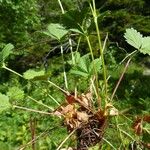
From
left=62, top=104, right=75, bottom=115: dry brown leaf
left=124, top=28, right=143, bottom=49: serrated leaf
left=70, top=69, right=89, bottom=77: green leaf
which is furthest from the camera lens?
left=124, top=28, right=143, bottom=49: serrated leaf

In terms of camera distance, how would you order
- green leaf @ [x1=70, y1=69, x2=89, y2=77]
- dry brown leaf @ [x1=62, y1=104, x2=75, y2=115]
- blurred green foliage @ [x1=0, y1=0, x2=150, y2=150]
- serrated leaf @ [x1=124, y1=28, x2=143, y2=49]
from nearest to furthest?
dry brown leaf @ [x1=62, y1=104, x2=75, y2=115], green leaf @ [x1=70, y1=69, x2=89, y2=77], serrated leaf @ [x1=124, y1=28, x2=143, y2=49], blurred green foliage @ [x1=0, y1=0, x2=150, y2=150]

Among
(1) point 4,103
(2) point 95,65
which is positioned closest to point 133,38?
(2) point 95,65

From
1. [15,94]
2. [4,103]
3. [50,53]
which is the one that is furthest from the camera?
[50,53]

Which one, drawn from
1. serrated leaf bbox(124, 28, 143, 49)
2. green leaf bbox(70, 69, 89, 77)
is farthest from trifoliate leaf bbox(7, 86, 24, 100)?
serrated leaf bbox(124, 28, 143, 49)

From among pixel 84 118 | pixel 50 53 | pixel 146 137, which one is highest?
pixel 84 118

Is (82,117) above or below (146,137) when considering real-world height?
above

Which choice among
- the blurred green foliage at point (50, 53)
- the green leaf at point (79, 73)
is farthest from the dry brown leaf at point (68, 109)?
the blurred green foliage at point (50, 53)

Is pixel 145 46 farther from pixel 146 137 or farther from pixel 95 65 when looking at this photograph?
pixel 146 137

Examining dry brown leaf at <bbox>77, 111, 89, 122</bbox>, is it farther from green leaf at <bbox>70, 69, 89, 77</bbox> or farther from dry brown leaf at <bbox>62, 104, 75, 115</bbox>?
green leaf at <bbox>70, 69, 89, 77</bbox>

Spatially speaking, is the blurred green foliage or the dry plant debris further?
the blurred green foliage

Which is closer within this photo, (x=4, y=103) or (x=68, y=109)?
(x=68, y=109)

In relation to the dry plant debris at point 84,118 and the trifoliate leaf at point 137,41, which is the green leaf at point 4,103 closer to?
the dry plant debris at point 84,118
